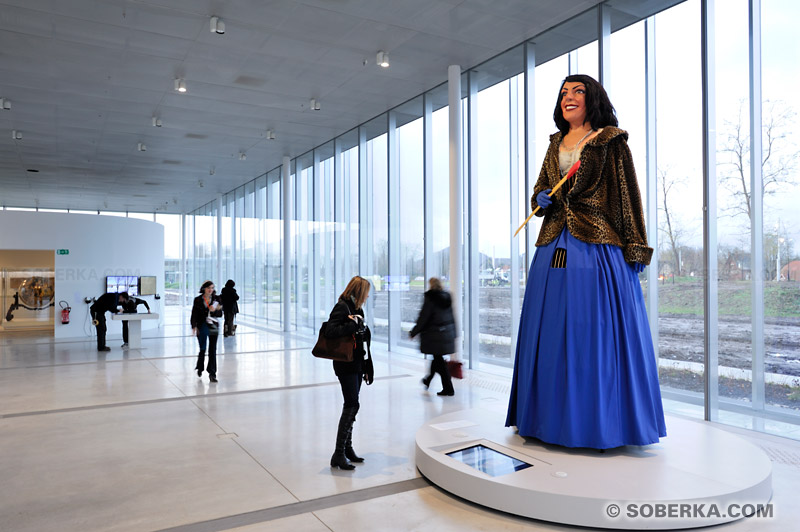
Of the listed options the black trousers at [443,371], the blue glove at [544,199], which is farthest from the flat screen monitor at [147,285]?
the blue glove at [544,199]

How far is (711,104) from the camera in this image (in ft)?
22.0

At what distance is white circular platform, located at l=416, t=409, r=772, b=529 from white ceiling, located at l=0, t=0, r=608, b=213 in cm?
577

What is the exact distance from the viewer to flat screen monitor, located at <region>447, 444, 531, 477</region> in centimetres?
409

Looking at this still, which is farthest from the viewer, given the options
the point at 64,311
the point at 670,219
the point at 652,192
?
the point at 64,311

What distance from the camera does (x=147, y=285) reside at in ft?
61.0

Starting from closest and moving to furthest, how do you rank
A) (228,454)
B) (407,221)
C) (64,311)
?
(228,454) < (407,221) < (64,311)

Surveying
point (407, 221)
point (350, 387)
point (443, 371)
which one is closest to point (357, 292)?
point (350, 387)

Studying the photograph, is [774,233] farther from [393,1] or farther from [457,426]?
[393,1]

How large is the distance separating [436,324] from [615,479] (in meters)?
4.08

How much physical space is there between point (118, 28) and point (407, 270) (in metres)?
7.07

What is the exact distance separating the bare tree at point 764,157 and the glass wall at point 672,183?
13mm

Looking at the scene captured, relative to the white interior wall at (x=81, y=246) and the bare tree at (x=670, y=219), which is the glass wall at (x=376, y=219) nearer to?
the bare tree at (x=670, y=219)

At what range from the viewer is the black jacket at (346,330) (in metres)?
4.55

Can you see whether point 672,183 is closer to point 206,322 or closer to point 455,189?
point 455,189
